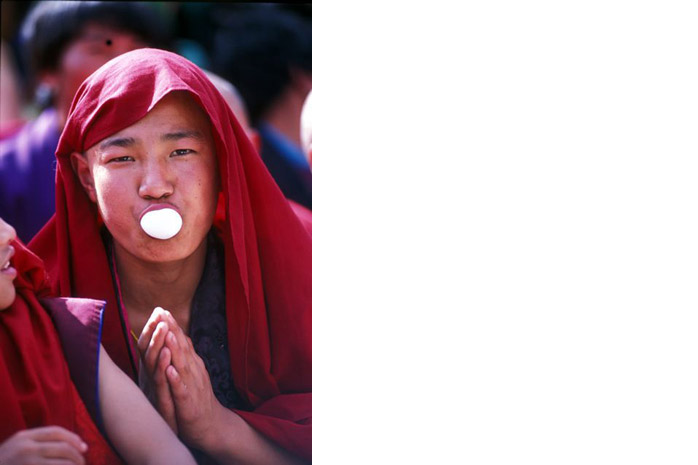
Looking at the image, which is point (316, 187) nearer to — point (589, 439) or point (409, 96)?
point (409, 96)

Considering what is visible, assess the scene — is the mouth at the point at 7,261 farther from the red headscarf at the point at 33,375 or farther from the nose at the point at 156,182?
the nose at the point at 156,182

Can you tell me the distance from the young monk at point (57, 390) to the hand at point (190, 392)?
0.19ft

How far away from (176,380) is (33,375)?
0.29 metres

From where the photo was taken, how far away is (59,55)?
110 inches

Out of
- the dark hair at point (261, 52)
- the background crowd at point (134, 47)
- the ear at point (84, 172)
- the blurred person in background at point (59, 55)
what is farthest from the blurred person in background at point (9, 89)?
the ear at point (84, 172)

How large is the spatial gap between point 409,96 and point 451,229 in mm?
330

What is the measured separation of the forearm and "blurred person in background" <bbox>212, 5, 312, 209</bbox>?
1636 mm

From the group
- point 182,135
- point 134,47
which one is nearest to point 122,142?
point 182,135

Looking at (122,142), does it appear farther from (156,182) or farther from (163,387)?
(163,387)

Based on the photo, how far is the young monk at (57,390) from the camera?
176 centimetres

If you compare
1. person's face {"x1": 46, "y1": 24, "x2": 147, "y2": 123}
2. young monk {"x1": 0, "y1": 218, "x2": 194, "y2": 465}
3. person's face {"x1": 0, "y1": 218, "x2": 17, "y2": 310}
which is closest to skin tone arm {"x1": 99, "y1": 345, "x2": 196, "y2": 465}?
young monk {"x1": 0, "y1": 218, "x2": 194, "y2": 465}

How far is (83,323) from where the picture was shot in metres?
1.88

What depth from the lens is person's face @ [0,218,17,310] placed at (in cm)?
178

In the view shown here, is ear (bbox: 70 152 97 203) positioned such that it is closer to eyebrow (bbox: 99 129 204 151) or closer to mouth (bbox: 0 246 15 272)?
eyebrow (bbox: 99 129 204 151)
